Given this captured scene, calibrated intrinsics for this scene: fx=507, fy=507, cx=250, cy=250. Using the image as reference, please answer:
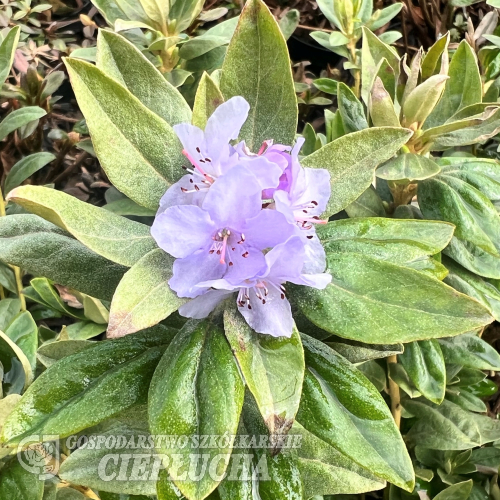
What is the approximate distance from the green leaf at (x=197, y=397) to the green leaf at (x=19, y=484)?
0.34 meters

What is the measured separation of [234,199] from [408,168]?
1.55ft

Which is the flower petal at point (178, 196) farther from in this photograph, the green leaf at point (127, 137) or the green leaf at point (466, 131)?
the green leaf at point (466, 131)

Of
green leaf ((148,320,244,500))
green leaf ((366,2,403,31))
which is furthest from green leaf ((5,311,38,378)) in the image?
green leaf ((366,2,403,31))

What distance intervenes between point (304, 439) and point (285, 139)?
1.63 ft

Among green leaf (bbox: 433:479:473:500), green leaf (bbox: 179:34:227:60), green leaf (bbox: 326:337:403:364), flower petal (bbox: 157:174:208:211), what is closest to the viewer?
flower petal (bbox: 157:174:208:211)

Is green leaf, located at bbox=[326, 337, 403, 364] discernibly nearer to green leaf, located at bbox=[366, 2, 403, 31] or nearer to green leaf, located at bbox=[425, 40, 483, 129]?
green leaf, located at bbox=[425, 40, 483, 129]

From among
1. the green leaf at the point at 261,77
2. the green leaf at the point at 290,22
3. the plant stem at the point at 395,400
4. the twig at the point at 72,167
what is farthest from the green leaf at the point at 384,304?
the twig at the point at 72,167

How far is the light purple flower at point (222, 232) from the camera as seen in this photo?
0.59m

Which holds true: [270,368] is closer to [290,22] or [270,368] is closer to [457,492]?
[457,492]

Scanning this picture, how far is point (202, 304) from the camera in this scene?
0.67m

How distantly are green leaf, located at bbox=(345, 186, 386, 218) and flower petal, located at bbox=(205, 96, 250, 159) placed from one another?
0.50m

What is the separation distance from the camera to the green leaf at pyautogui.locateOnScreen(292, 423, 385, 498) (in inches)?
33.6

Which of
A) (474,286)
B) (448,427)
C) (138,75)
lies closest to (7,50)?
(138,75)

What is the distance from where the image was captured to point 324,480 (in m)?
0.86
